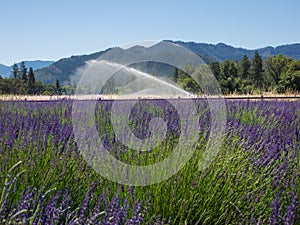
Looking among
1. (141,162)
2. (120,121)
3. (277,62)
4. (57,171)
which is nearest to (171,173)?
(141,162)

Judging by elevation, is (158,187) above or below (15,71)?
below

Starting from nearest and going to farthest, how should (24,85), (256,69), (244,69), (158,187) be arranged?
1. (158,187)
2. (24,85)
3. (256,69)
4. (244,69)

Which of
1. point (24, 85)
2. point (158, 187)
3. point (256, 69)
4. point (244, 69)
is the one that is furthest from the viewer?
point (244, 69)

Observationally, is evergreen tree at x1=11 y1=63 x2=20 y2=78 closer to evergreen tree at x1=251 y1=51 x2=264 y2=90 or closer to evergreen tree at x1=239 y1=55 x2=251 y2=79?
evergreen tree at x1=239 y1=55 x2=251 y2=79

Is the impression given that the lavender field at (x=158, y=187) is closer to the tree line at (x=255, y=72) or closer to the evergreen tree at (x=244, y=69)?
the tree line at (x=255, y=72)

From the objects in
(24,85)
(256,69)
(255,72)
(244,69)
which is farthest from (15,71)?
(256,69)

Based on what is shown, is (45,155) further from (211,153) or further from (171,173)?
(211,153)

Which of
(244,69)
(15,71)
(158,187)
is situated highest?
(15,71)

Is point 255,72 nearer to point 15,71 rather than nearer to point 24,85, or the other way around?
point 24,85

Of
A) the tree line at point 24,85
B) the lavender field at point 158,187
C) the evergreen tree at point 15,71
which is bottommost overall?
the lavender field at point 158,187

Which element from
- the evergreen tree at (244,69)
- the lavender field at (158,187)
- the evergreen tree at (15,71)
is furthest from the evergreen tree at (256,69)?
the lavender field at (158,187)

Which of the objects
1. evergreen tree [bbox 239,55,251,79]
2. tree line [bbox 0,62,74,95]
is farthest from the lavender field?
evergreen tree [bbox 239,55,251,79]

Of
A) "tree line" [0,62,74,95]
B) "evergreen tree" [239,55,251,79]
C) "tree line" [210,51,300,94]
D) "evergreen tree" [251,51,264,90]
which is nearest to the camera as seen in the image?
"tree line" [0,62,74,95]

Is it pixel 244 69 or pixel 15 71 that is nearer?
pixel 244 69
